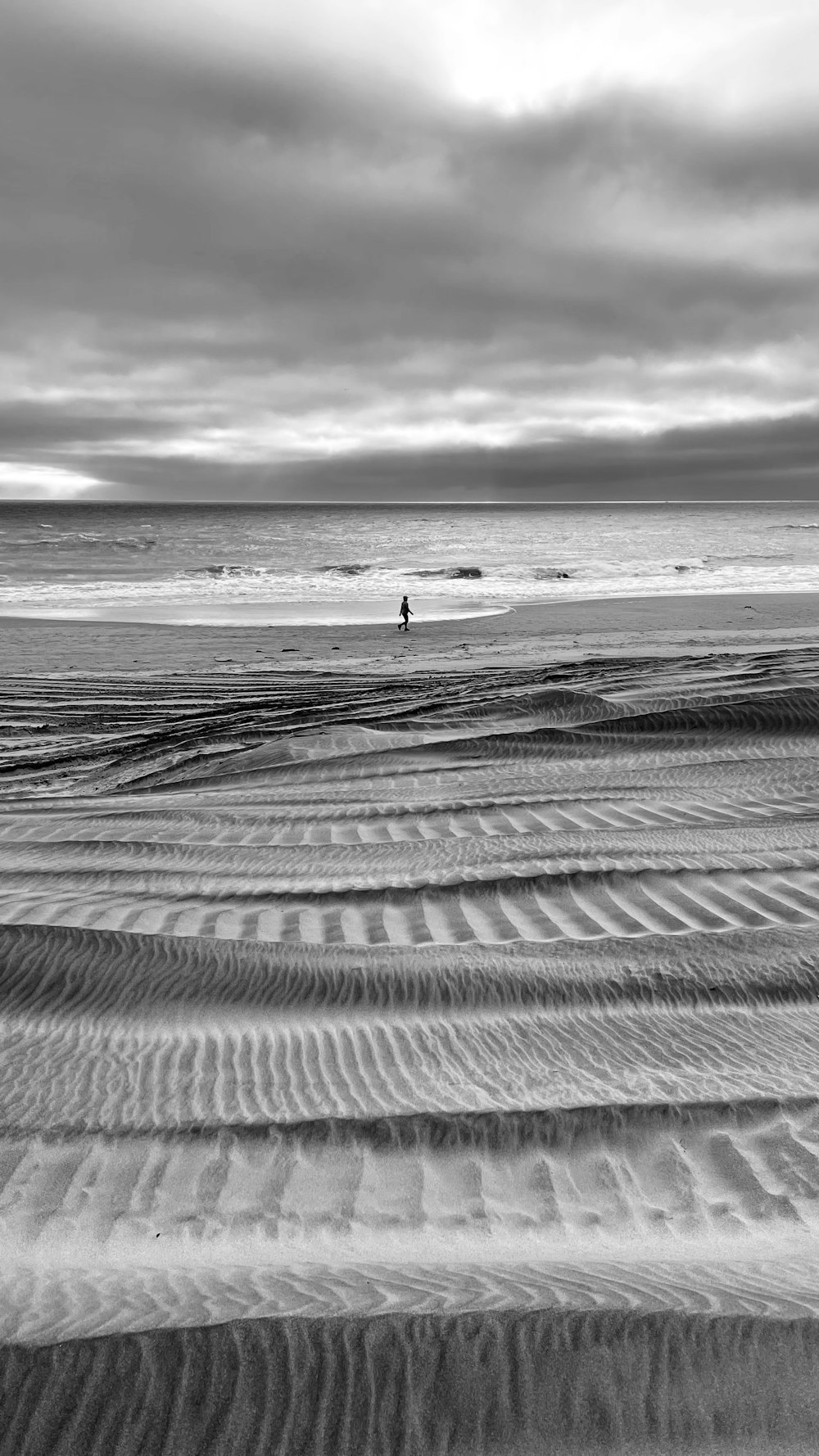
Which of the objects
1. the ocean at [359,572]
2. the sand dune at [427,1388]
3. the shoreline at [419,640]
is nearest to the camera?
the sand dune at [427,1388]

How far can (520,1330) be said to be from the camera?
5.36 ft

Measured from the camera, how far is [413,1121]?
240cm

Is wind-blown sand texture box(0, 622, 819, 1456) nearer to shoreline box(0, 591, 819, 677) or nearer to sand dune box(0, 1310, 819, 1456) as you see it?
sand dune box(0, 1310, 819, 1456)

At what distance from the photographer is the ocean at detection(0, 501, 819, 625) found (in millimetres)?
23328

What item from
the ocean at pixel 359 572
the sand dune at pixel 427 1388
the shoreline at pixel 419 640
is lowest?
the shoreline at pixel 419 640

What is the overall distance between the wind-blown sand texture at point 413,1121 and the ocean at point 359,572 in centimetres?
1545

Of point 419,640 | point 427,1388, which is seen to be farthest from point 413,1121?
point 419,640

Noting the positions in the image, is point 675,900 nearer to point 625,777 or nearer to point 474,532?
point 625,777

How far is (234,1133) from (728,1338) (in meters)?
1.23

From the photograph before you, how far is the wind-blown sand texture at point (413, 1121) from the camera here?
156 centimetres

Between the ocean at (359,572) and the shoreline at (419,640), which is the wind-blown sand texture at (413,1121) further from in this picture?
the ocean at (359,572)

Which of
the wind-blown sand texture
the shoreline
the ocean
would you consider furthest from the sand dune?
the ocean

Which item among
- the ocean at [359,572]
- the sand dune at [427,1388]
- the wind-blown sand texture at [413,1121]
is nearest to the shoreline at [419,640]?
the ocean at [359,572]

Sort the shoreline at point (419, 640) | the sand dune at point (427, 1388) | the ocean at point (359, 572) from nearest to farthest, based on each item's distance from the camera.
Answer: the sand dune at point (427, 1388), the shoreline at point (419, 640), the ocean at point (359, 572)
